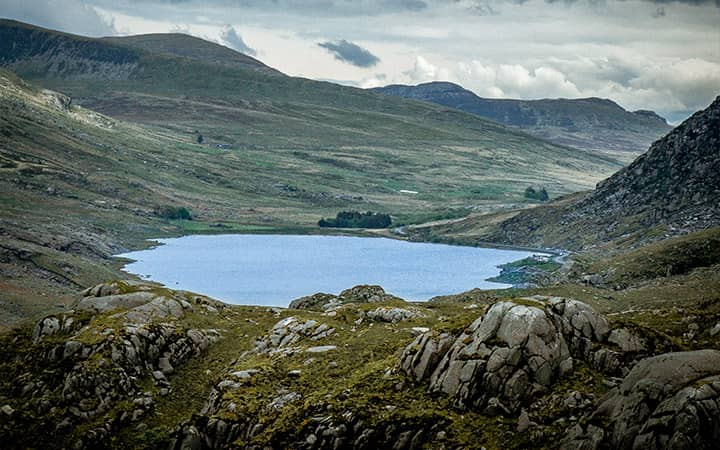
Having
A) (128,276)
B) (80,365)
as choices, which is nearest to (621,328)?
(80,365)

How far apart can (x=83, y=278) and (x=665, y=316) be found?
97.8 metres

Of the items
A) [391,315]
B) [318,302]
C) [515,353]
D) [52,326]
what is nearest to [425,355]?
[515,353]

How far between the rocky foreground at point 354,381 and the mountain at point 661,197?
110 m

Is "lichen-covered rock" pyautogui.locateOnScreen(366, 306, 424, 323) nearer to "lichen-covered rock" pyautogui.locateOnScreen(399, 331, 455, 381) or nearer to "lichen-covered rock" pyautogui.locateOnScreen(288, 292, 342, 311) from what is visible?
"lichen-covered rock" pyautogui.locateOnScreen(399, 331, 455, 381)

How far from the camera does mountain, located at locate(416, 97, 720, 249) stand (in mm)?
147750

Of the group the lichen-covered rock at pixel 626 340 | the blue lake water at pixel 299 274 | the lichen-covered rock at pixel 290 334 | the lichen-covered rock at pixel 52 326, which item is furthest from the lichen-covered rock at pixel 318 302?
the blue lake water at pixel 299 274

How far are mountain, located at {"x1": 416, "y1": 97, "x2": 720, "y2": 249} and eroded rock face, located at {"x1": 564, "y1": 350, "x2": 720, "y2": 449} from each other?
115248mm

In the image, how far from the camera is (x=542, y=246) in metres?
193

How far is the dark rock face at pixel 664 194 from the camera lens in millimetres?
148375

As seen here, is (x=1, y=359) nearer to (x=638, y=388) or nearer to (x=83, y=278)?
(x=638, y=388)

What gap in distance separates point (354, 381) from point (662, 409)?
14310 mm

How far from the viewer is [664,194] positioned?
164 m

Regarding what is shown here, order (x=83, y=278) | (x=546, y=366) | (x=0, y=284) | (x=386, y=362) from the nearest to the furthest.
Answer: (x=546, y=366), (x=386, y=362), (x=0, y=284), (x=83, y=278)

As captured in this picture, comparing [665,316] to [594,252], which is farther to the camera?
[594,252]
